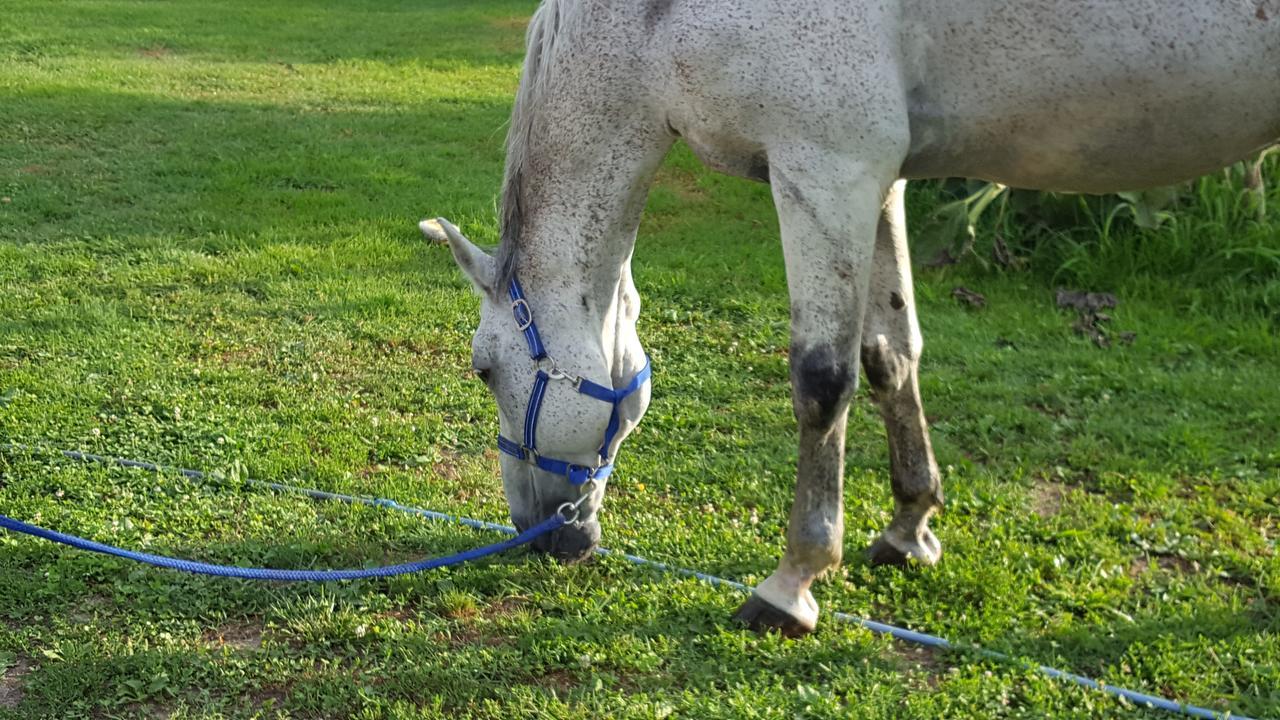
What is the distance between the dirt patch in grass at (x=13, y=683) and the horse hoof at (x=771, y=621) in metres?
2.01

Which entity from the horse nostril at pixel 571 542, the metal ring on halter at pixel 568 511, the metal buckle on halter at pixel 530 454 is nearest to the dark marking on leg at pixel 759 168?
the metal buckle on halter at pixel 530 454

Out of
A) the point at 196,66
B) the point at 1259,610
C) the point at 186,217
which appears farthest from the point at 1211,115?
the point at 196,66

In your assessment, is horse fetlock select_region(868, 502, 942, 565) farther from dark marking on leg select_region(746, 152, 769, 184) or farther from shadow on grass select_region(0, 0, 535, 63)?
shadow on grass select_region(0, 0, 535, 63)

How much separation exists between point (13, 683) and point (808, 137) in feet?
8.48

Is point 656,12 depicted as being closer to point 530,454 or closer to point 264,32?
point 530,454

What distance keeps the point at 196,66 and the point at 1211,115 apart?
1127cm

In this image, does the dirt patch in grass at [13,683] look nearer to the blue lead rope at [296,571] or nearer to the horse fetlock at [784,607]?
the blue lead rope at [296,571]

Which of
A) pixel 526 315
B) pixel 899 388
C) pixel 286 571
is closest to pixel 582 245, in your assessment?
pixel 526 315

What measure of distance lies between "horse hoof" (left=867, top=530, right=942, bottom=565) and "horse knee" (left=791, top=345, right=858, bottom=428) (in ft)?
2.65

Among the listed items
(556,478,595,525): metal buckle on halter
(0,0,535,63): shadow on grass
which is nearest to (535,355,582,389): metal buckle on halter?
(556,478,595,525): metal buckle on halter

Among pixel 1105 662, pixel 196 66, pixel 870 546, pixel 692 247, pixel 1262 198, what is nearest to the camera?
pixel 1105 662

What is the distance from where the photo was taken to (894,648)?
337 centimetres

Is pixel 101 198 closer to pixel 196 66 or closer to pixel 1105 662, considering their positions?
pixel 196 66

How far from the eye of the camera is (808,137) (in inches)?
111
